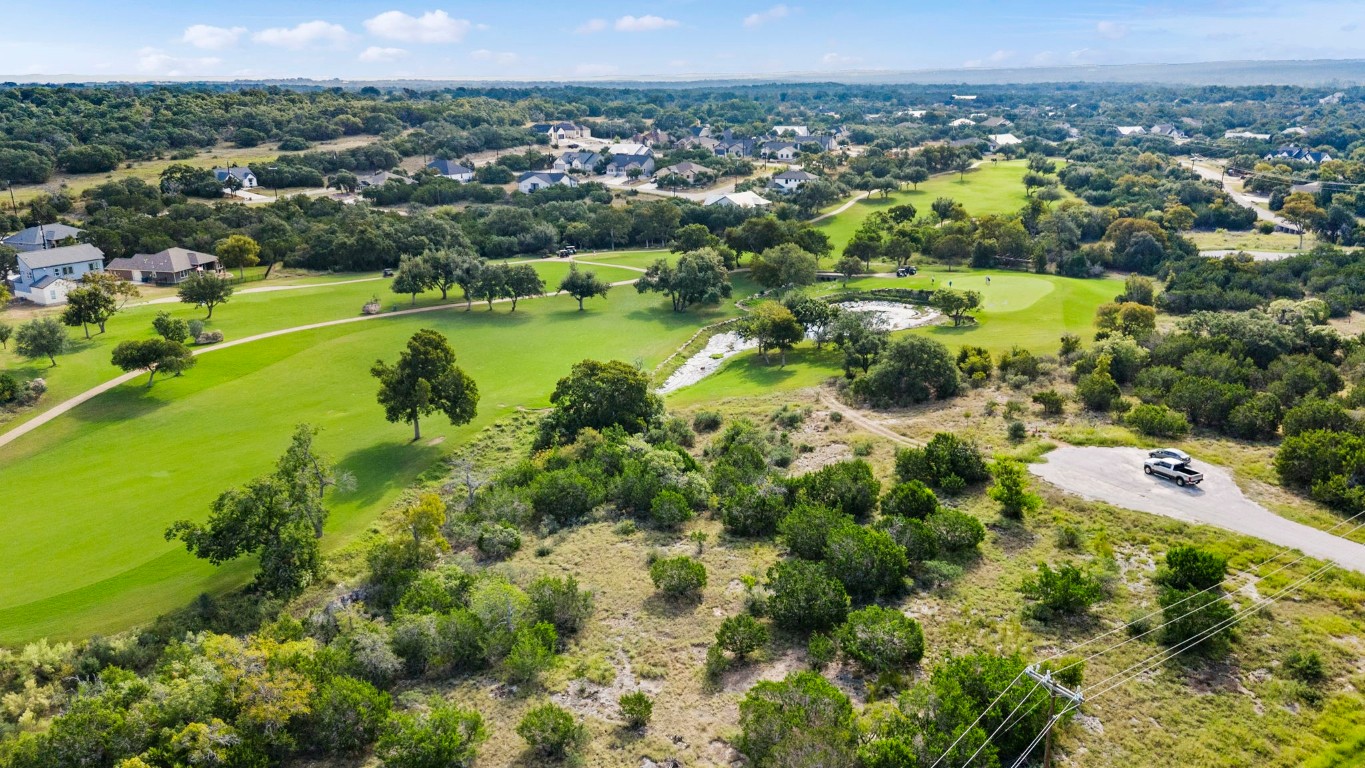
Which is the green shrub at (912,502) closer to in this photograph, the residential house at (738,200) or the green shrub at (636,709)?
the green shrub at (636,709)

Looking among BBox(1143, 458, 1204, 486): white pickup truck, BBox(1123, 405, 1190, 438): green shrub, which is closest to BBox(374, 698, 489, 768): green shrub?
BBox(1143, 458, 1204, 486): white pickup truck

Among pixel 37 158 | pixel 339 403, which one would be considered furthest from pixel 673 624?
pixel 37 158

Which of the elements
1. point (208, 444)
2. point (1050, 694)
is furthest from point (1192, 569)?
point (208, 444)

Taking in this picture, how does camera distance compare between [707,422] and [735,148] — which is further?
[735,148]

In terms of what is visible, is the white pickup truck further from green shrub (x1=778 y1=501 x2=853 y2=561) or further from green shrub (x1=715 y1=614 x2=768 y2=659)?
green shrub (x1=715 y1=614 x2=768 y2=659)

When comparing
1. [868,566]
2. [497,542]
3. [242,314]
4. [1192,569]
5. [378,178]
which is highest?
[378,178]

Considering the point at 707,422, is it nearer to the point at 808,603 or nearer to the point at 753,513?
the point at 753,513

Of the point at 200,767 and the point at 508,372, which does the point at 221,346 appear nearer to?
the point at 508,372
